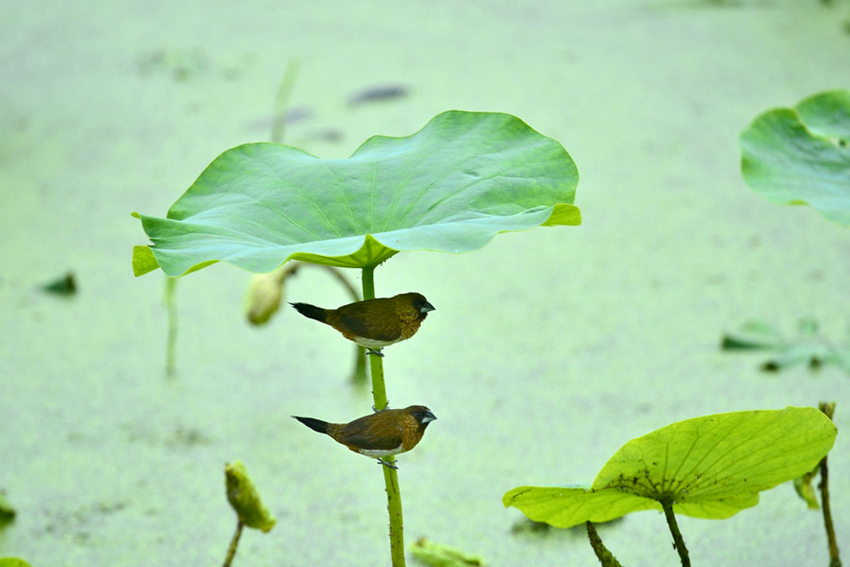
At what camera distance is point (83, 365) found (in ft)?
5.58

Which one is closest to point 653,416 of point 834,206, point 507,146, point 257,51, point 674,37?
point 834,206

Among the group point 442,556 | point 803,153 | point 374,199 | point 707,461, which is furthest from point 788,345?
point 374,199

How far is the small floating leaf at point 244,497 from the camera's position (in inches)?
35.0

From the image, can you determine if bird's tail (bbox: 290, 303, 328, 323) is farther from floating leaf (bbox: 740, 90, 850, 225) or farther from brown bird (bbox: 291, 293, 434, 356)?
floating leaf (bbox: 740, 90, 850, 225)

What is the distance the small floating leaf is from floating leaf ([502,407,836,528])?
31 cm

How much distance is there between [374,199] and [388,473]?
0.25 metres

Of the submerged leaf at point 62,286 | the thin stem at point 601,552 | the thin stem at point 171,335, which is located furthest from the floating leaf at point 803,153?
the submerged leaf at point 62,286

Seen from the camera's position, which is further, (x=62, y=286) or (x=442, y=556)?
(x=62, y=286)

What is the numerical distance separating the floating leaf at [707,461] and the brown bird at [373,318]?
18cm

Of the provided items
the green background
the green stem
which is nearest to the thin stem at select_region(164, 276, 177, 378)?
the green background

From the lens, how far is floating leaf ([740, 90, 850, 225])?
0.94 meters

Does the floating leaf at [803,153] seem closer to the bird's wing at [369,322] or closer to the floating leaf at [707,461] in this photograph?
the floating leaf at [707,461]

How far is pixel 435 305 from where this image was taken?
186 cm

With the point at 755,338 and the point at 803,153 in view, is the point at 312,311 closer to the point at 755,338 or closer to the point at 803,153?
the point at 803,153
